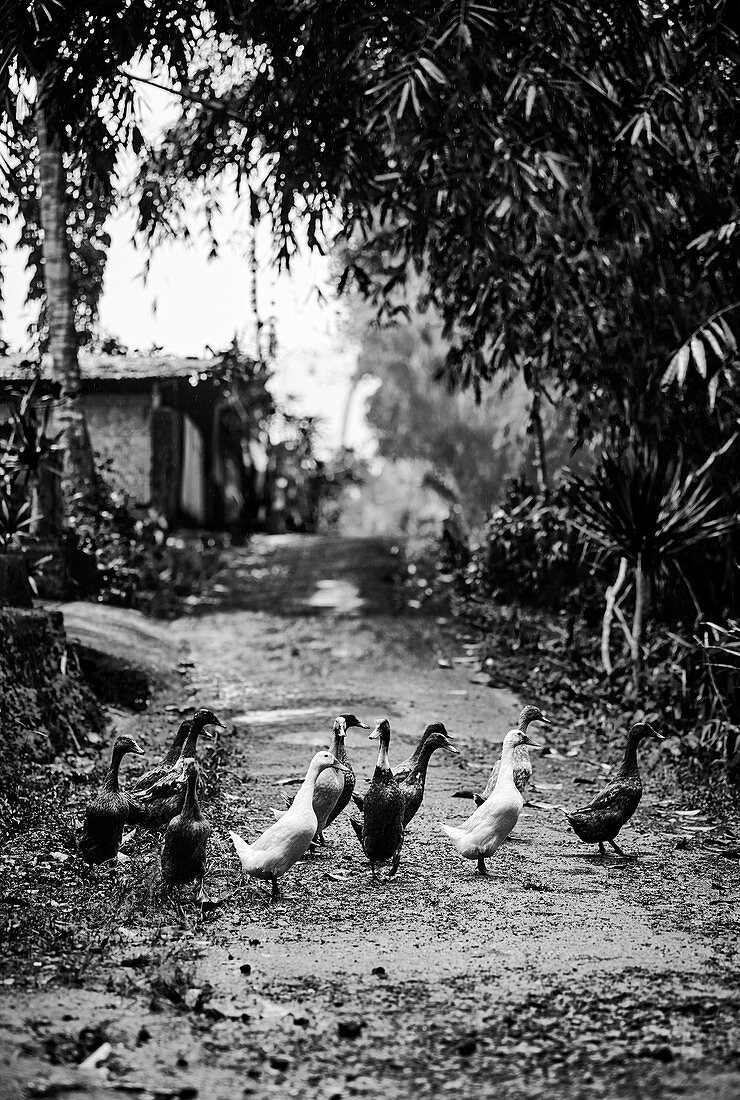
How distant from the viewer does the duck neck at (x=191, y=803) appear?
5297 mm

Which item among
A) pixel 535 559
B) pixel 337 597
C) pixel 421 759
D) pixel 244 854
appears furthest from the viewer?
pixel 337 597

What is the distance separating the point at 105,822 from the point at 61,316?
8540mm

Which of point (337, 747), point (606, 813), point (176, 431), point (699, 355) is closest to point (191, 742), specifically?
point (337, 747)

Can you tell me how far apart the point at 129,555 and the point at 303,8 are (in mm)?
7662

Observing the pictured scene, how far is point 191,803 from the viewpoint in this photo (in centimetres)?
535

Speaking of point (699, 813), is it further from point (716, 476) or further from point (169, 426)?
point (169, 426)

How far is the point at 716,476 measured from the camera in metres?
10.7

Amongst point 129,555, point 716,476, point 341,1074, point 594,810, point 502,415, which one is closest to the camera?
point 341,1074

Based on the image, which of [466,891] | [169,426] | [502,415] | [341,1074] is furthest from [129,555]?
[502,415]

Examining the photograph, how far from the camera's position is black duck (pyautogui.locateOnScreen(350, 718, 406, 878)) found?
5.82 m

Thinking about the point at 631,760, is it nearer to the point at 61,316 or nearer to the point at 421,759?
the point at 421,759

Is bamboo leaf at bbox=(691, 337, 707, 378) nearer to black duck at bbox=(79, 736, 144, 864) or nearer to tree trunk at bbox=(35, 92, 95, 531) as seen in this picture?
black duck at bbox=(79, 736, 144, 864)

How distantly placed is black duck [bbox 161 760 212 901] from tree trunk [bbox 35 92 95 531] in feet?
25.1

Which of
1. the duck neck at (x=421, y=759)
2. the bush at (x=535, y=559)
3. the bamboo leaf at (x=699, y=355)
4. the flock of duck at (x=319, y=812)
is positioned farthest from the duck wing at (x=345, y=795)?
the bush at (x=535, y=559)
